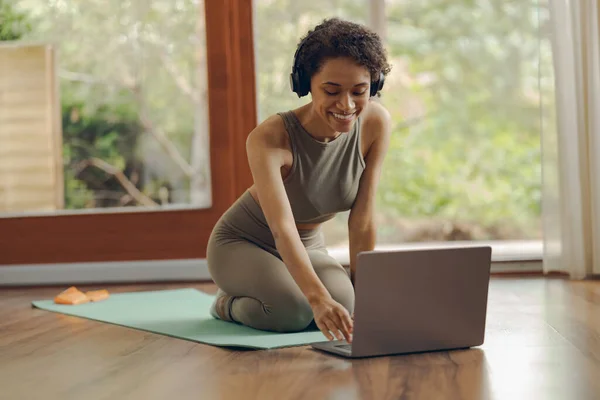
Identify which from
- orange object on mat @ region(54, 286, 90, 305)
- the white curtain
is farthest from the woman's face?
the white curtain

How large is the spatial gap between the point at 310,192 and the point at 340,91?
314mm

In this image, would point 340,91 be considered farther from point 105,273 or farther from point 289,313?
point 105,273

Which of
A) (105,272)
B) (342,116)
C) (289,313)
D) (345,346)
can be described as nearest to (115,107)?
(105,272)

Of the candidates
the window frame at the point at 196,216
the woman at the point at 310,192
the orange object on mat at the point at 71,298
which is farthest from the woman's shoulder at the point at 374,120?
the window frame at the point at 196,216

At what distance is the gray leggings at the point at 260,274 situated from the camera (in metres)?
2.16

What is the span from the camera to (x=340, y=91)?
1.93m

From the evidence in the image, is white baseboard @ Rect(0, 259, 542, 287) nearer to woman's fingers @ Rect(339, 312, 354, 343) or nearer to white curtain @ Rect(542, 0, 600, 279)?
white curtain @ Rect(542, 0, 600, 279)

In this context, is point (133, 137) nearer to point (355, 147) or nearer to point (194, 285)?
point (194, 285)

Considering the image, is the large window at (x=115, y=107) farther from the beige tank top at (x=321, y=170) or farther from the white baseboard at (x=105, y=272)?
the beige tank top at (x=321, y=170)

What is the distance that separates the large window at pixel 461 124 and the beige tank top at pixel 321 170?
2154 mm

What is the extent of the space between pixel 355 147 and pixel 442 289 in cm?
52

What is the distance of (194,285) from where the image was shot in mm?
3432

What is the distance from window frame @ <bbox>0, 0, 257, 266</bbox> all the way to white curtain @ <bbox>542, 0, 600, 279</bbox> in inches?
46.0

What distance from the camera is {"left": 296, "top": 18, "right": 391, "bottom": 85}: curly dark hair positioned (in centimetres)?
191
